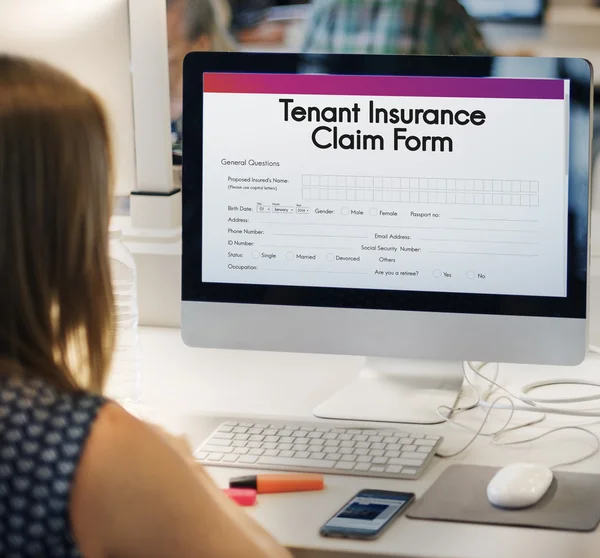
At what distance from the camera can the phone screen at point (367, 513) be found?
3.22ft

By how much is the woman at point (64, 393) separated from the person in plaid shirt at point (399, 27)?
924 mm

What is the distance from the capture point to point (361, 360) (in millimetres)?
1589

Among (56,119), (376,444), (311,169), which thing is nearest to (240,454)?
(376,444)

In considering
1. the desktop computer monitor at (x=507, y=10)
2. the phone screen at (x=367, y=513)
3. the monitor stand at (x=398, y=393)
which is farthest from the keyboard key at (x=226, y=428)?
the desktop computer monitor at (x=507, y=10)

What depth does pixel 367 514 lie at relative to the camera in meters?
1.02

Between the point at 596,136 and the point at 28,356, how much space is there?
107 centimetres

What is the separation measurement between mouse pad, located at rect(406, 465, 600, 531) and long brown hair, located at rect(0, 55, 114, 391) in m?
0.38

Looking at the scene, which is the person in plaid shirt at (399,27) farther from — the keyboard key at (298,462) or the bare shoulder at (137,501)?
the bare shoulder at (137,501)

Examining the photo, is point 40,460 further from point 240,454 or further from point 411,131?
point 411,131

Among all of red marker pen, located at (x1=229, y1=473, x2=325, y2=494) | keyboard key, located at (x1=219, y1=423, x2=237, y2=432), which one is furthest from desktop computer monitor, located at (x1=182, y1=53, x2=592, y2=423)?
red marker pen, located at (x1=229, y1=473, x2=325, y2=494)

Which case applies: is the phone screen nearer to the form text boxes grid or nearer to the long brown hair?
the long brown hair

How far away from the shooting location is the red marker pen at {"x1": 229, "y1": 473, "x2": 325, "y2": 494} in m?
1.09

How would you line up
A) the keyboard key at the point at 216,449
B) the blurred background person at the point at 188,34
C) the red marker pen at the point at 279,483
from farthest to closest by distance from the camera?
the blurred background person at the point at 188,34 < the keyboard key at the point at 216,449 < the red marker pen at the point at 279,483

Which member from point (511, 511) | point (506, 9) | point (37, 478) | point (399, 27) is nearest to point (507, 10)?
point (506, 9)
